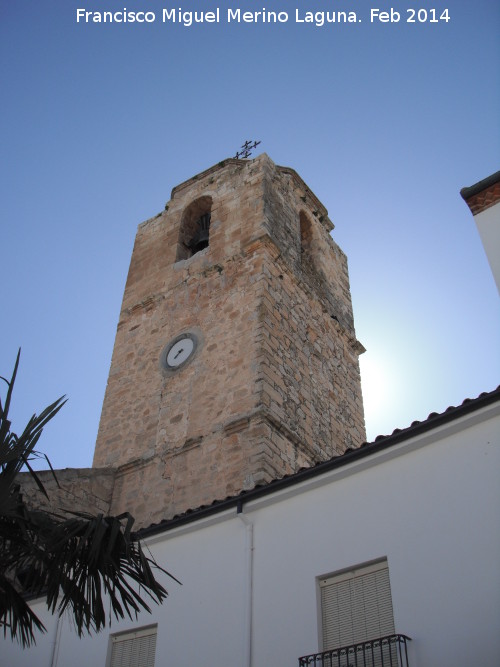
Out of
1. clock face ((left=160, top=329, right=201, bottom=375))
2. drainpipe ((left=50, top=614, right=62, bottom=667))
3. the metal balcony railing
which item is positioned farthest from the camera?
clock face ((left=160, top=329, right=201, bottom=375))

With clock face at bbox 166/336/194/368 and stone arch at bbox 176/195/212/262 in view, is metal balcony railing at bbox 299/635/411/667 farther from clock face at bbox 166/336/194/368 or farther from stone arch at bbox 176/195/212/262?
stone arch at bbox 176/195/212/262

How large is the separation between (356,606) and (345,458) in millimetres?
1398

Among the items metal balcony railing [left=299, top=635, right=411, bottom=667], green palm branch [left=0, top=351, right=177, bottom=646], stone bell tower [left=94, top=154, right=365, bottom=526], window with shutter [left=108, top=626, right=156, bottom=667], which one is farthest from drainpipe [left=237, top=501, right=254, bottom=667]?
stone bell tower [left=94, top=154, right=365, bottom=526]

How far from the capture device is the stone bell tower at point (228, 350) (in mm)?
11992

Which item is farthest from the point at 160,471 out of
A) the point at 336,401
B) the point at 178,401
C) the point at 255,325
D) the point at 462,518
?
the point at 462,518

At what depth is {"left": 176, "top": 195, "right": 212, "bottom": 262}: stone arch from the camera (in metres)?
16.9

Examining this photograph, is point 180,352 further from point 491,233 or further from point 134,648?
point 491,233

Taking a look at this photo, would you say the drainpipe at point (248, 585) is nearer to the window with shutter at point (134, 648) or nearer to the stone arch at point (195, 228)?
the window with shutter at point (134, 648)

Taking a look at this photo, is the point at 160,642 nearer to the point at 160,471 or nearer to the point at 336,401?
the point at 160,471

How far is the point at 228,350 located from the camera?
43.3 ft

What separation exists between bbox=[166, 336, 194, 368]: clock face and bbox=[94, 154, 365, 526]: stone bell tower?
30 mm

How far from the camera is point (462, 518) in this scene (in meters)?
6.41

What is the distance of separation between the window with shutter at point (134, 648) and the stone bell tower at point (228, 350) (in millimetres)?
3267

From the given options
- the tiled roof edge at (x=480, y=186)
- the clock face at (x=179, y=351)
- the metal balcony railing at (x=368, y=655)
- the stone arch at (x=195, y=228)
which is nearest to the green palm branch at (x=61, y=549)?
the metal balcony railing at (x=368, y=655)
